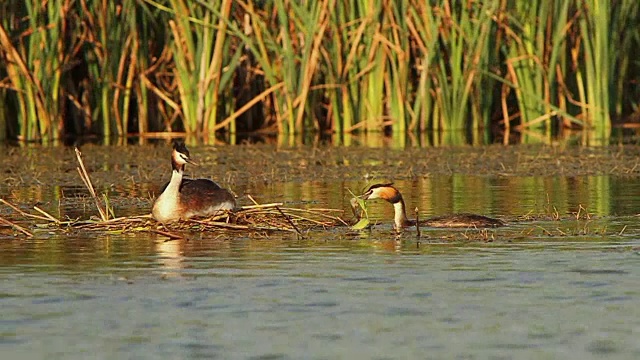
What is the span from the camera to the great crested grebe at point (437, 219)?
934cm

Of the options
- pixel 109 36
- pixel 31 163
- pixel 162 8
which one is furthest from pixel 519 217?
pixel 109 36

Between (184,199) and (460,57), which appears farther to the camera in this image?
(460,57)

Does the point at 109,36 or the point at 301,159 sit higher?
the point at 109,36

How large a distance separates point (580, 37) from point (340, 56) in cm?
347

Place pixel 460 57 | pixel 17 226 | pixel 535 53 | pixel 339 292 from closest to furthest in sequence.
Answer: pixel 339 292
pixel 17 226
pixel 460 57
pixel 535 53

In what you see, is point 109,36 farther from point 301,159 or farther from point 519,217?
point 519,217

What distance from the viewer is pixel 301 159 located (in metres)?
15.3

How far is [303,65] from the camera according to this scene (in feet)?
59.6

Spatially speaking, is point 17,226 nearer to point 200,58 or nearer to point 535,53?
point 200,58

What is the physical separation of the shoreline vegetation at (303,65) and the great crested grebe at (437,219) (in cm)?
810

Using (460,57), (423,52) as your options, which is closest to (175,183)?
(423,52)

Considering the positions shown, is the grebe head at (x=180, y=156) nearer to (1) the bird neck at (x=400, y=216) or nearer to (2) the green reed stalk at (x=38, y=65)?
(1) the bird neck at (x=400, y=216)

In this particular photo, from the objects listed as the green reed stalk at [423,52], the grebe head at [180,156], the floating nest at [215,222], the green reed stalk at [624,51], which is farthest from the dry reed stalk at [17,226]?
the green reed stalk at [624,51]

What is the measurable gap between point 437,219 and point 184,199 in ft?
5.44
